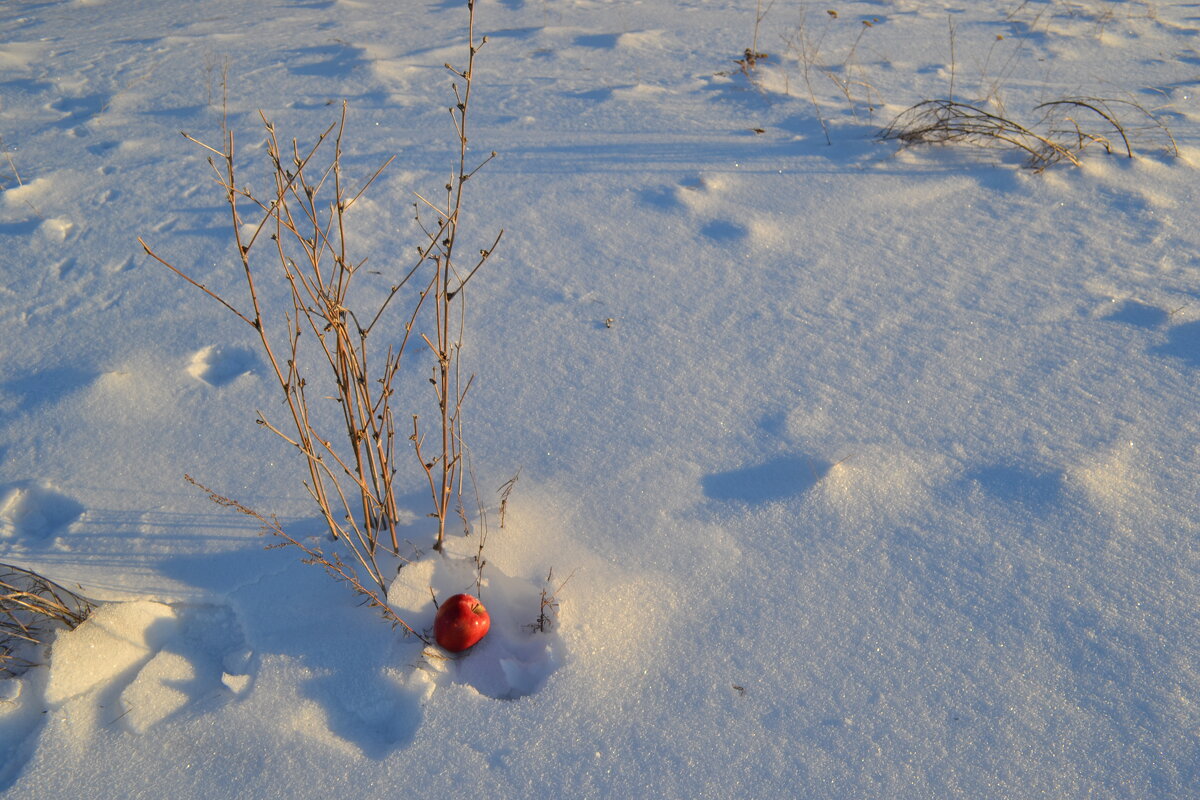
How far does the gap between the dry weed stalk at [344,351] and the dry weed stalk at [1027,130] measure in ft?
5.87

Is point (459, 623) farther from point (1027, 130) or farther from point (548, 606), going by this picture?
point (1027, 130)

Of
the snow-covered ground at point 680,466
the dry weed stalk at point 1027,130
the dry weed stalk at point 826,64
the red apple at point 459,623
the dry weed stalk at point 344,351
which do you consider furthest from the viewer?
the dry weed stalk at point 826,64

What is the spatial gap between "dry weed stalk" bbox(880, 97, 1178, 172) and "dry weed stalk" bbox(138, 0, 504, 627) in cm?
179

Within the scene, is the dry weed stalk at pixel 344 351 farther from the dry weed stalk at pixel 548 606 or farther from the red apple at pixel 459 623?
the dry weed stalk at pixel 548 606

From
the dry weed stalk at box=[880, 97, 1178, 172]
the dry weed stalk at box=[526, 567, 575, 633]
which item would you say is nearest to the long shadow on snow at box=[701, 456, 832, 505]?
the dry weed stalk at box=[526, 567, 575, 633]

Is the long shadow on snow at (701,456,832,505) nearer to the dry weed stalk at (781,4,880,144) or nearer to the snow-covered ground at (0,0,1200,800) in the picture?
the snow-covered ground at (0,0,1200,800)

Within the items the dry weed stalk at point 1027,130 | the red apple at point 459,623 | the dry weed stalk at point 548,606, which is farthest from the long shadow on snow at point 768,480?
the dry weed stalk at point 1027,130

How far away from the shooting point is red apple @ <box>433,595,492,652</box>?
1.44 meters

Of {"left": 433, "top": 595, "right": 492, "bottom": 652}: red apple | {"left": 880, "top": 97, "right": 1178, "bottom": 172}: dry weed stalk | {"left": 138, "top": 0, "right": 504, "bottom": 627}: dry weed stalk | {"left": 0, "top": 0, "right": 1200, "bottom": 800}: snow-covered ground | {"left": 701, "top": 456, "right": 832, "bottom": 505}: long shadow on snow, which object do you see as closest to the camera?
{"left": 138, "top": 0, "right": 504, "bottom": 627}: dry weed stalk

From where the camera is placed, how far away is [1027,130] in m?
2.81

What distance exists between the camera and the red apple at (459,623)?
1.44 m

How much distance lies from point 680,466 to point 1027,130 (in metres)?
2.07

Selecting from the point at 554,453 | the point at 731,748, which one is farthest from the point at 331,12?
the point at 731,748

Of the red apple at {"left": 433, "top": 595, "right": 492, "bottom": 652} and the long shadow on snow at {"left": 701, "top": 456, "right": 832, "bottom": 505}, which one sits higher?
the long shadow on snow at {"left": 701, "top": 456, "right": 832, "bottom": 505}
